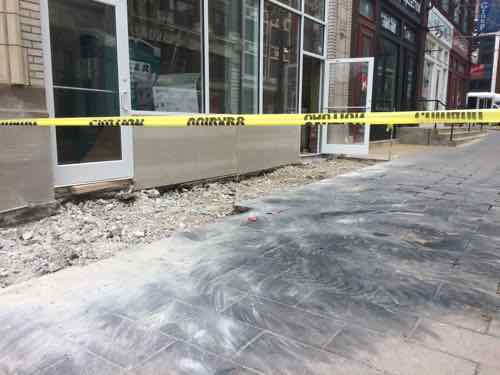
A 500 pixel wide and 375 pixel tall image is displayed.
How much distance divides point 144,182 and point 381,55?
10.7 metres

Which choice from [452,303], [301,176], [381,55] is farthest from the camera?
[381,55]

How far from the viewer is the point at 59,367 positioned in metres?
1.97

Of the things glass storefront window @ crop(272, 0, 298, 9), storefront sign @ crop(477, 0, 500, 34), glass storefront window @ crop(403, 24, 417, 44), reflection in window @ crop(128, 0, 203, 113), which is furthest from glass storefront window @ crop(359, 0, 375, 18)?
storefront sign @ crop(477, 0, 500, 34)

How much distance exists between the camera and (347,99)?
10562mm

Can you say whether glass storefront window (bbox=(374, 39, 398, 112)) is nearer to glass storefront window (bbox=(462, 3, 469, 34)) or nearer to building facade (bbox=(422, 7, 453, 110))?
building facade (bbox=(422, 7, 453, 110))

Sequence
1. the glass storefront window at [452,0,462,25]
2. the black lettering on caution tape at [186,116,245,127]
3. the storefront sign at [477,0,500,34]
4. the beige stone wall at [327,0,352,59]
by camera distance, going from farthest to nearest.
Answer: the storefront sign at [477,0,500,34] → the glass storefront window at [452,0,462,25] → the beige stone wall at [327,0,352,59] → the black lettering on caution tape at [186,116,245,127]

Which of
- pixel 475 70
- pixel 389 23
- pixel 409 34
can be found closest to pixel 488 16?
pixel 475 70

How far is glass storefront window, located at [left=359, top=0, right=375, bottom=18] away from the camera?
1177 cm

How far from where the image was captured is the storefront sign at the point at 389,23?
1344cm

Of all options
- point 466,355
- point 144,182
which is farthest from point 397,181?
point 466,355

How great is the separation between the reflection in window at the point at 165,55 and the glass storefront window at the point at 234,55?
0.38 meters

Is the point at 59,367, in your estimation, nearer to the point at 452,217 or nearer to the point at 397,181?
the point at 452,217

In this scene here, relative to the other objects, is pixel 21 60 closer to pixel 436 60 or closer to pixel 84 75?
Answer: pixel 84 75

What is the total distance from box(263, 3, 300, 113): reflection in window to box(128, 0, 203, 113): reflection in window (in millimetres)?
2195
